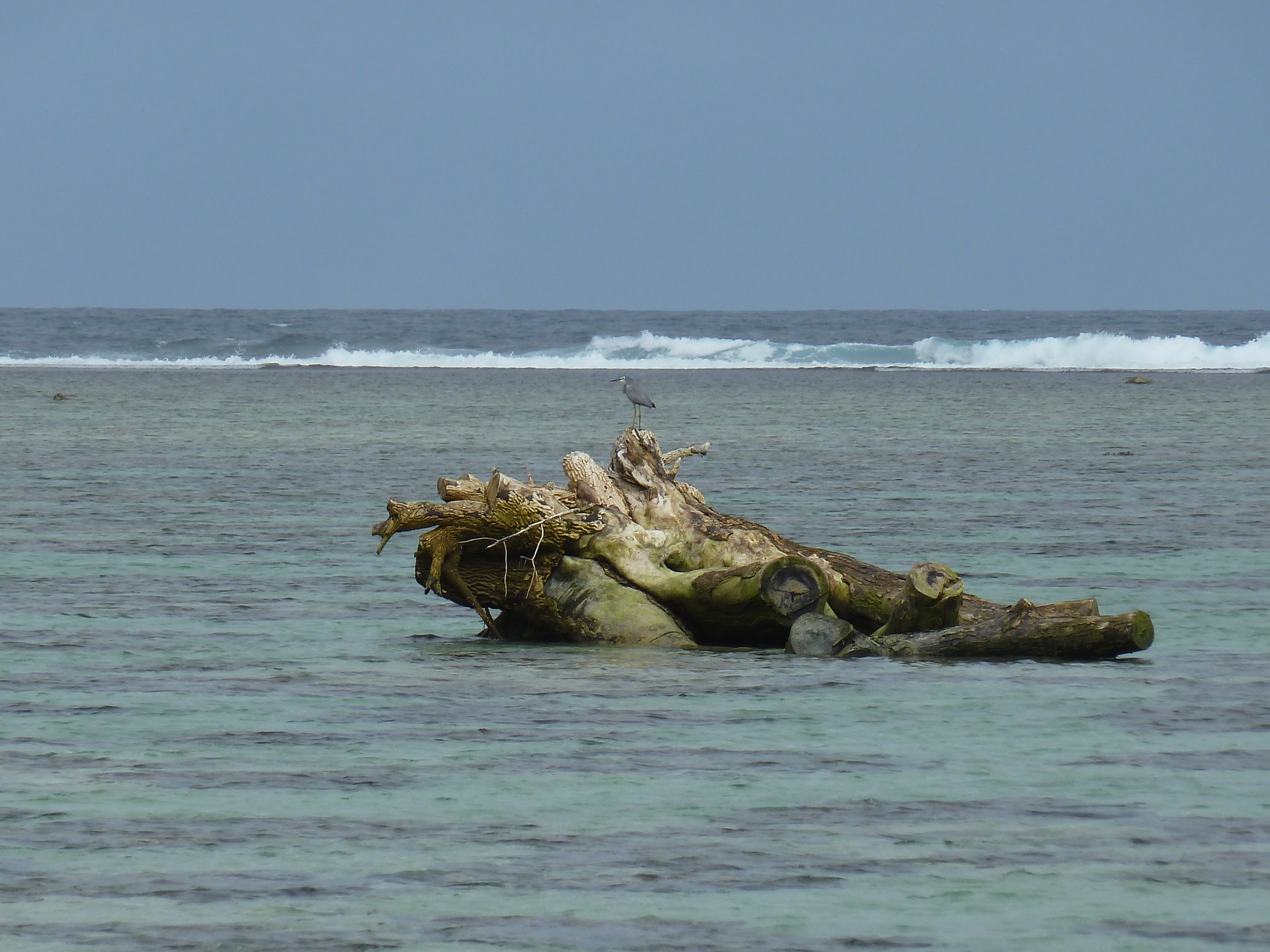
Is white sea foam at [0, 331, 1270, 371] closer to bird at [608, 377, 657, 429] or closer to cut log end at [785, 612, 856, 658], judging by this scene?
bird at [608, 377, 657, 429]

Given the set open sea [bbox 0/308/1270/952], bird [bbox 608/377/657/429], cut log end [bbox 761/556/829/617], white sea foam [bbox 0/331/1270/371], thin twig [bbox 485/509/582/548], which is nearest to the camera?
open sea [bbox 0/308/1270/952]

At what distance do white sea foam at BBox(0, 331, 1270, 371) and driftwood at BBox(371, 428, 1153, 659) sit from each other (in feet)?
230

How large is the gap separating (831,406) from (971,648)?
3509 cm

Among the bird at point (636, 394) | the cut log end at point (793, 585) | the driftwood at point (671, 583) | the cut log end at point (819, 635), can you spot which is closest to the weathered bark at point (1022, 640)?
the driftwood at point (671, 583)

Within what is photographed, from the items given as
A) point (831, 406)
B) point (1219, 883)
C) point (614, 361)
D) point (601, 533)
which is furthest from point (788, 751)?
point (614, 361)

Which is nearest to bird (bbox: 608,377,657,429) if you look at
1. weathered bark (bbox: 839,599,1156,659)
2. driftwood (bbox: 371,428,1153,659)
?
driftwood (bbox: 371,428,1153,659)

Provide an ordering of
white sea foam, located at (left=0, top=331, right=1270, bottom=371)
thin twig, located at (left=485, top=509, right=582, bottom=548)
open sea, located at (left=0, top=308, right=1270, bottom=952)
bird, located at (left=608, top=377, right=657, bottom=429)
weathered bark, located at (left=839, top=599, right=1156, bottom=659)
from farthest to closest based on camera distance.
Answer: white sea foam, located at (left=0, top=331, right=1270, bottom=371)
bird, located at (left=608, top=377, right=657, bottom=429)
thin twig, located at (left=485, top=509, right=582, bottom=548)
weathered bark, located at (left=839, top=599, right=1156, bottom=659)
open sea, located at (left=0, top=308, right=1270, bottom=952)

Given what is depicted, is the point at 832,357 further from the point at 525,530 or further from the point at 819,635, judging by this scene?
the point at 819,635

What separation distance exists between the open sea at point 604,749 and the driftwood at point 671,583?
0.27 meters

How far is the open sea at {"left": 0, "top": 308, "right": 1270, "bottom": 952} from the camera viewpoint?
634 cm

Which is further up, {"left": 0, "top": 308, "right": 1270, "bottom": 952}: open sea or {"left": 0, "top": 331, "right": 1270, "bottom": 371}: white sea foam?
{"left": 0, "top": 331, "right": 1270, "bottom": 371}: white sea foam

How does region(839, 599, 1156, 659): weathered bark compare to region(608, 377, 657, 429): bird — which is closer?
region(839, 599, 1156, 659): weathered bark

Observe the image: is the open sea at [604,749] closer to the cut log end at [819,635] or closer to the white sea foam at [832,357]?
the cut log end at [819,635]

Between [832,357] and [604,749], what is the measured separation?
274 ft
